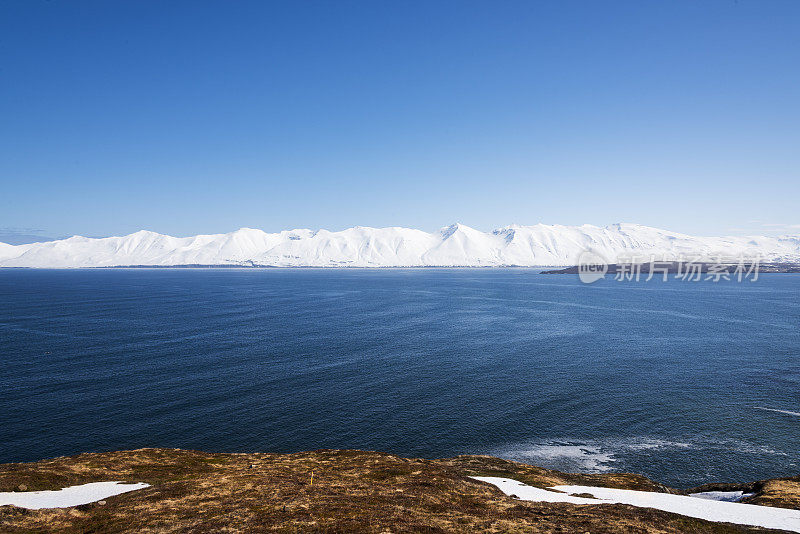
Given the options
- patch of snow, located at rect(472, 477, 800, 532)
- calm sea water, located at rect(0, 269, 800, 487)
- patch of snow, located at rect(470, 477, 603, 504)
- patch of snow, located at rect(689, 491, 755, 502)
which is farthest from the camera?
calm sea water, located at rect(0, 269, 800, 487)

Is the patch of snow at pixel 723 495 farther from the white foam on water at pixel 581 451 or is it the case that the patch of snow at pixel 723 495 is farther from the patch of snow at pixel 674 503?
the white foam on water at pixel 581 451

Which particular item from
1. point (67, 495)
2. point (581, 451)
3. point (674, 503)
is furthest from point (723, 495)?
point (67, 495)

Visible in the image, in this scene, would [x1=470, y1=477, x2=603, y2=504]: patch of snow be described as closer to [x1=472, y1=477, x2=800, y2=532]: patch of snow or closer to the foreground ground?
[x1=472, y1=477, x2=800, y2=532]: patch of snow

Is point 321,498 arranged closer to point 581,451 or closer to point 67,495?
point 67,495

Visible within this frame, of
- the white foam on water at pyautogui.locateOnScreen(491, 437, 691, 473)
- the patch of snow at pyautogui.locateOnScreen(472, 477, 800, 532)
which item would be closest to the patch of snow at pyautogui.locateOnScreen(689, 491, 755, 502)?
the patch of snow at pyautogui.locateOnScreen(472, 477, 800, 532)

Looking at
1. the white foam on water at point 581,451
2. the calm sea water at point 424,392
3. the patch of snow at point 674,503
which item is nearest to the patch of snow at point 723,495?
the patch of snow at point 674,503

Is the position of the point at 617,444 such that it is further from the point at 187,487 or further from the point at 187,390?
the point at 187,390
